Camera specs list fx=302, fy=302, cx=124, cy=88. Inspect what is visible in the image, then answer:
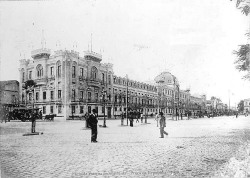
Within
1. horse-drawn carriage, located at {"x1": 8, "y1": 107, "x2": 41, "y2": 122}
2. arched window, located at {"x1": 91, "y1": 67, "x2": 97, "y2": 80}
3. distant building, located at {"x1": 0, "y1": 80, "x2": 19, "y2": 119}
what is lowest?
horse-drawn carriage, located at {"x1": 8, "y1": 107, "x2": 41, "y2": 122}

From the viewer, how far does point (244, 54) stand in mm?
4688

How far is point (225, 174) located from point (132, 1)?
300 centimetres

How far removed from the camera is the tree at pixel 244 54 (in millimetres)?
4520

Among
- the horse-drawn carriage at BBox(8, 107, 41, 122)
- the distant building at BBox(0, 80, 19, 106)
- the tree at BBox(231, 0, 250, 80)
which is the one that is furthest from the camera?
the horse-drawn carriage at BBox(8, 107, 41, 122)

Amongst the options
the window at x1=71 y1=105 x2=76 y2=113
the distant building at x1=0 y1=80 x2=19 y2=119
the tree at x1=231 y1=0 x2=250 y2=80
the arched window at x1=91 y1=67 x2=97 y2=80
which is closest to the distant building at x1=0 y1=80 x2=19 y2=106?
the distant building at x1=0 y1=80 x2=19 y2=119

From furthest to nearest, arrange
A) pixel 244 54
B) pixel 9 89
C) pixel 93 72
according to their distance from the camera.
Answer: pixel 93 72 < pixel 9 89 < pixel 244 54

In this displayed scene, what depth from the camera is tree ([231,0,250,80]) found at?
4.52m

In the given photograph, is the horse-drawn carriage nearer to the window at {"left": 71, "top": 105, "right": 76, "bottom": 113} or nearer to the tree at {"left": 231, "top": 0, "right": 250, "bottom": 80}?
the window at {"left": 71, "top": 105, "right": 76, "bottom": 113}

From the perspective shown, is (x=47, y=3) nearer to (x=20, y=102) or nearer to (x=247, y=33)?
(x=247, y=33)

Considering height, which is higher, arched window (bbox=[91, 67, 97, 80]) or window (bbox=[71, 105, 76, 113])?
arched window (bbox=[91, 67, 97, 80])

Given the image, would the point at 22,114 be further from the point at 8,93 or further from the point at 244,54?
the point at 244,54

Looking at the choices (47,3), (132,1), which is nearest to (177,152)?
(132,1)

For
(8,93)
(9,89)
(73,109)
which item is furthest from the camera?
(73,109)

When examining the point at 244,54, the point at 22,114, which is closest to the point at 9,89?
the point at 22,114
